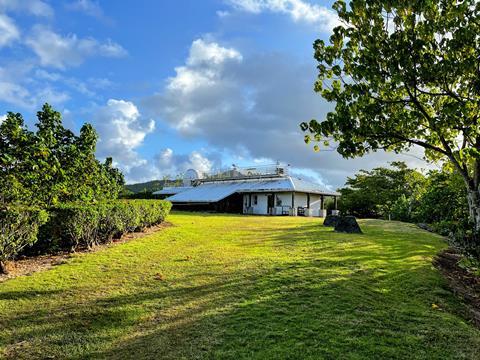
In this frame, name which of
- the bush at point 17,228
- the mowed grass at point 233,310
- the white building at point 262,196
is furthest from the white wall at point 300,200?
the bush at point 17,228

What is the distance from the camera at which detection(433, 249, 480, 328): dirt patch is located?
6281 mm

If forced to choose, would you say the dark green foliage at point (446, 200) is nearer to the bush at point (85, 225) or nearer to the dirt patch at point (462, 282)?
the dirt patch at point (462, 282)

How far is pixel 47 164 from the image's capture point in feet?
30.9

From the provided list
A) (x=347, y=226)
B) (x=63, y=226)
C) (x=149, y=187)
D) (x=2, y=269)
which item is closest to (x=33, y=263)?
(x=2, y=269)

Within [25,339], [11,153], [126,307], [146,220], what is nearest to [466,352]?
[126,307]

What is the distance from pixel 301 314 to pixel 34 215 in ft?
19.8

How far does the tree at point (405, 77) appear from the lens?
6898mm

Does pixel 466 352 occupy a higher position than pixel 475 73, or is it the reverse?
pixel 475 73

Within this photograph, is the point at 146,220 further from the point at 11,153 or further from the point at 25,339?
the point at 25,339

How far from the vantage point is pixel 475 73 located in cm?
715

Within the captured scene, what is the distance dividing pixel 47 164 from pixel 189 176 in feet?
142

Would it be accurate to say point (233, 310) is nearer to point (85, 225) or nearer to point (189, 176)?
point (85, 225)

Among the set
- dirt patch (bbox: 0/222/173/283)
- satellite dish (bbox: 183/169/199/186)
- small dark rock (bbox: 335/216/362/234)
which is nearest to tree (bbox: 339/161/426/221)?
small dark rock (bbox: 335/216/362/234)

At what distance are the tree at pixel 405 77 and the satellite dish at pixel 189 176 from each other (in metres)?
43.2
